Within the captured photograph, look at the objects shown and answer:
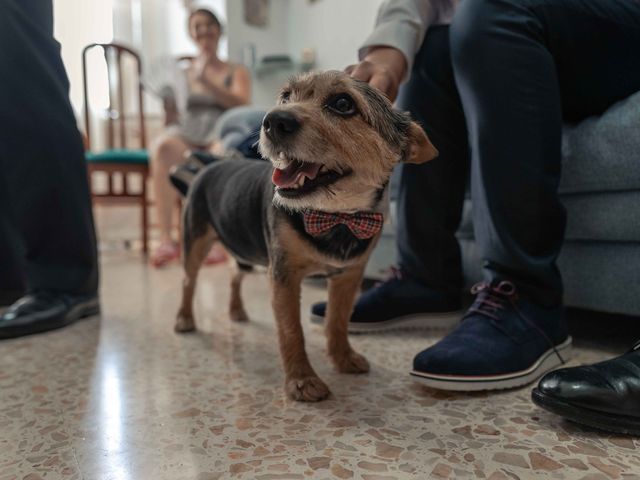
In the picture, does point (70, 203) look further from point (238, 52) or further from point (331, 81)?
point (238, 52)

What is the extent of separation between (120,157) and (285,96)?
3.06 meters

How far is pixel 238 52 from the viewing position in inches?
207

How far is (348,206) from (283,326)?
1.04 ft

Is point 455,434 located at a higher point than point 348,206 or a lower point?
lower

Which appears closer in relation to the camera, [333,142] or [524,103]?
[333,142]

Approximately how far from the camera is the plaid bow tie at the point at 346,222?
43.8 inches

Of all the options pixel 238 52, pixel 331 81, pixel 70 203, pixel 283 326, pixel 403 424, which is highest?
pixel 238 52

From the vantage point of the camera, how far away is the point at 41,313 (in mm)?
1678

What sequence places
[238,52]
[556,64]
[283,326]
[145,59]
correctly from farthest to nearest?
[145,59] < [238,52] < [556,64] < [283,326]

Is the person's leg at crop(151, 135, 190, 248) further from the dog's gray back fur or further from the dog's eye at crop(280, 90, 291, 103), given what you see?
the dog's eye at crop(280, 90, 291, 103)

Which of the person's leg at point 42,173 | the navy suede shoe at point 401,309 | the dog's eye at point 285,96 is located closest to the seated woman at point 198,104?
the person's leg at point 42,173

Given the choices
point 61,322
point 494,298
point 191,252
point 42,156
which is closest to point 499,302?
point 494,298

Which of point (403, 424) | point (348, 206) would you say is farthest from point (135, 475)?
point (348, 206)

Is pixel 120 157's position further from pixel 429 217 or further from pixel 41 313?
pixel 429 217
